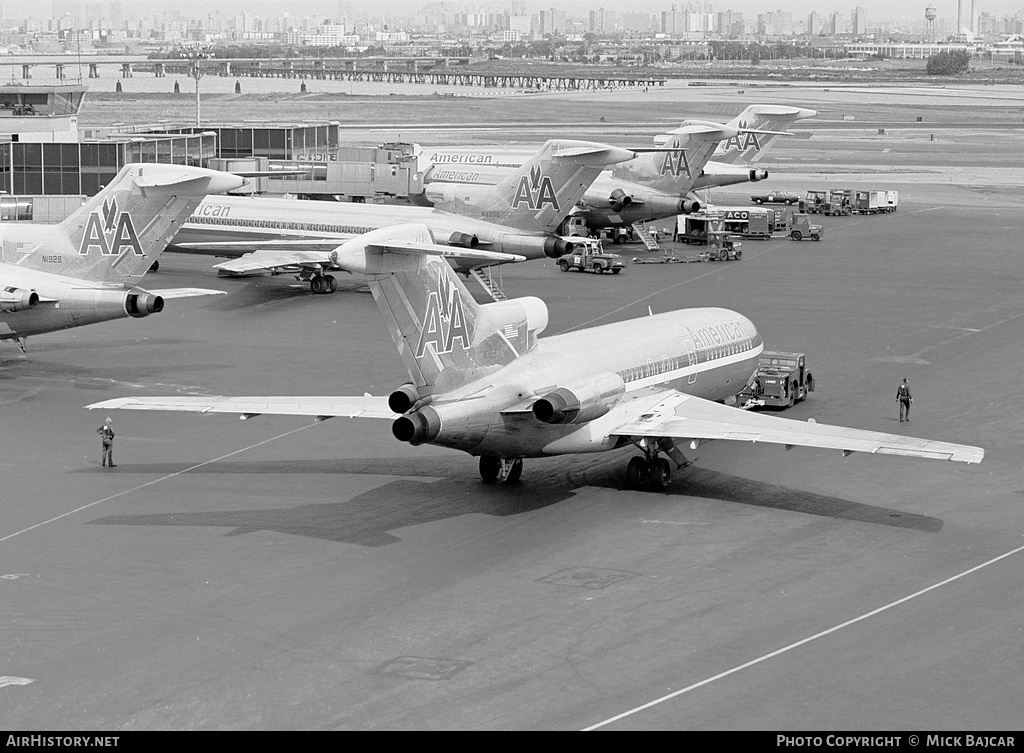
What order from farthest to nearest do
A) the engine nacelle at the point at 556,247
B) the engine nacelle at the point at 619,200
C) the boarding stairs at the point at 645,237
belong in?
1. the engine nacelle at the point at 619,200
2. the boarding stairs at the point at 645,237
3. the engine nacelle at the point at 556,247

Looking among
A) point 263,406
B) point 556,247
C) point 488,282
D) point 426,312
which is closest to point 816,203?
point 488,282

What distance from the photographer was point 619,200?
3435 inches

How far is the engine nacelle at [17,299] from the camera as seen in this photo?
4728cm

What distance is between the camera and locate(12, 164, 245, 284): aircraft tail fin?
48.2 metres

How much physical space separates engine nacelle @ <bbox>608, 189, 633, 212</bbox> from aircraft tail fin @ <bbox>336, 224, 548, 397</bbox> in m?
52.7

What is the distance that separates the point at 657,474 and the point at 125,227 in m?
21.6

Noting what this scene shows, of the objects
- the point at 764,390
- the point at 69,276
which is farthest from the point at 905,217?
the point at 69,276

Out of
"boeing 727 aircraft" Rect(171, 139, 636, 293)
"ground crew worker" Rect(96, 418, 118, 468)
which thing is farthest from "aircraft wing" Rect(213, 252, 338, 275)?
"ground crew worker" Rect(96, 418, 118, 468)

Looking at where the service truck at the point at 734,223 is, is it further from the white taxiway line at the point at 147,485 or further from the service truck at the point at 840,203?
the white taxiway line at the point at 147,485

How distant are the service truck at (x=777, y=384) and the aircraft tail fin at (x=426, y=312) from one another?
13148 millimetres

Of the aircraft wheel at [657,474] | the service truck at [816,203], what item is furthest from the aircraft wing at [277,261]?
the service truck at [816,203]

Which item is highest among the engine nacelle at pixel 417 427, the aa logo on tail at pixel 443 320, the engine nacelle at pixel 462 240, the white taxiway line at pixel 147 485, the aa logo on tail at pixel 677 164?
the aa logo on tail at pixel 677 164

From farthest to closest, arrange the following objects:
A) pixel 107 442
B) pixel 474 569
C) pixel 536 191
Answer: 1. pixel 536 191
2. pixel 107 442
3. pixel 474 569

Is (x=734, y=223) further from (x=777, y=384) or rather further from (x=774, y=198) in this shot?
(x=777, y=384)
